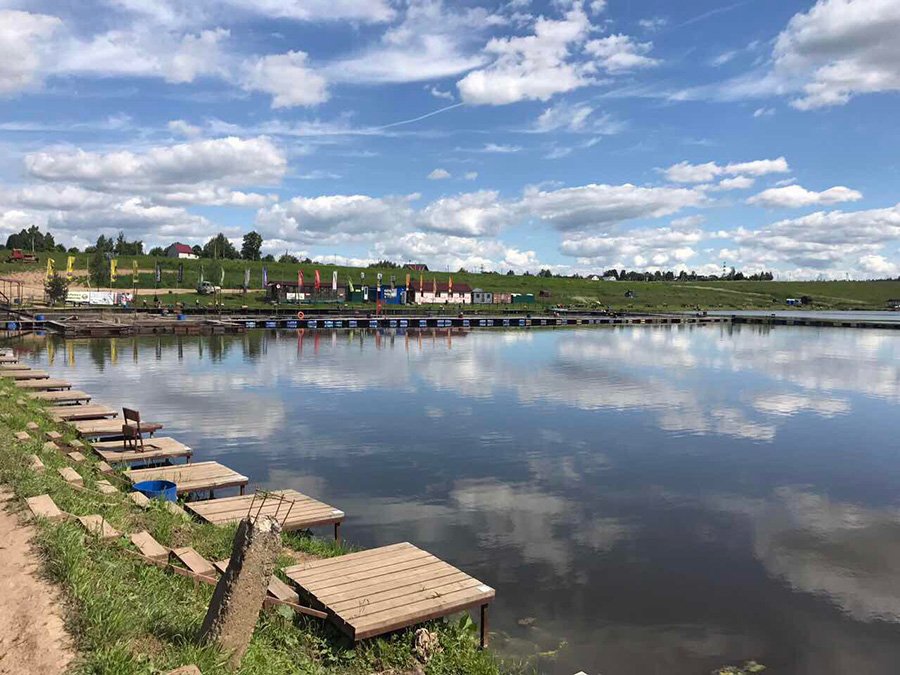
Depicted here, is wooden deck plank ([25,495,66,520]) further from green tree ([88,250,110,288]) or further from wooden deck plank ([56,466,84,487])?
green tree ([88,250,110,288])

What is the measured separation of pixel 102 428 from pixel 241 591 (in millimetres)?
15046

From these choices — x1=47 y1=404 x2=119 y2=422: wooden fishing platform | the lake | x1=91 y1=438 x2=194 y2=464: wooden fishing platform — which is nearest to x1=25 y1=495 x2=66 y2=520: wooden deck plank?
the lake

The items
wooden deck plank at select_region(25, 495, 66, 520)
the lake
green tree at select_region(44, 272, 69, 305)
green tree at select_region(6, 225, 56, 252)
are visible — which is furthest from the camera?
green tree at select_region(6, 225, 56, 252)

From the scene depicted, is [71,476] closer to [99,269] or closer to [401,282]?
[99,269]

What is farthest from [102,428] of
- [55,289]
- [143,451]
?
[55,289]

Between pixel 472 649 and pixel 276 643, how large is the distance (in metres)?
2.60

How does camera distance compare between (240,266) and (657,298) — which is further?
(657,298)

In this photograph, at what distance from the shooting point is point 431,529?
13.5 metres

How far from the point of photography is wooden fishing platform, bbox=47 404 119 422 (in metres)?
20.4

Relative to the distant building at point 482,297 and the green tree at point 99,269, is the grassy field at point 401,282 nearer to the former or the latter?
the green tree at point 99,269

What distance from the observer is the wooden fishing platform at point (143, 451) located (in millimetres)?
16109

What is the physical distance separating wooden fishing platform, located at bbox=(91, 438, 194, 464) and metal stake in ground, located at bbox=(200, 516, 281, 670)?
36.5ft

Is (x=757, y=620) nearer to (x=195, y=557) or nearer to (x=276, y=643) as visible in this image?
(x=276, y=643)

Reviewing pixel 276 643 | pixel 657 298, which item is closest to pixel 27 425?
pixel 276 643
